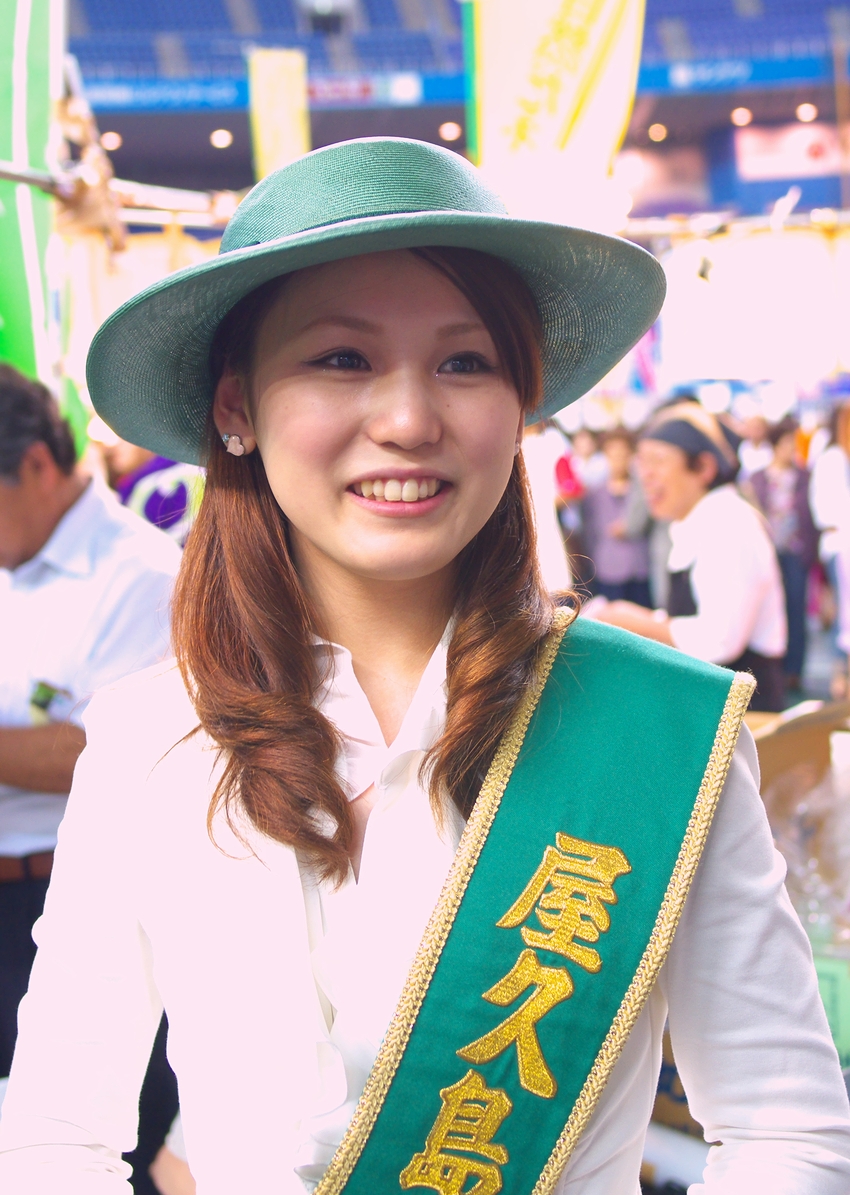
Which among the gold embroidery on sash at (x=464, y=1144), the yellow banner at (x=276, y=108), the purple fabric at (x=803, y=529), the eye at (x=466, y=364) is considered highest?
the yellow banner at (x=276, y=108)

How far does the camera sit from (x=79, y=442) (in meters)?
2.99

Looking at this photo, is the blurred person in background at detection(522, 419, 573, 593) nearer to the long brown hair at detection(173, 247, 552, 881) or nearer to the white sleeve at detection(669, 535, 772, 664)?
the white sleeve at detection(669, 535, 772, 664)

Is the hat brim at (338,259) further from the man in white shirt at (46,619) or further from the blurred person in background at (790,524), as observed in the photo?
the blurred person in background at (790,524)

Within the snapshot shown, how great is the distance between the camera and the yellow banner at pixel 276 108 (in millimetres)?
6062

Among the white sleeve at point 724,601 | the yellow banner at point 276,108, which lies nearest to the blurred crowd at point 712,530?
the white sleeve at point 724,601

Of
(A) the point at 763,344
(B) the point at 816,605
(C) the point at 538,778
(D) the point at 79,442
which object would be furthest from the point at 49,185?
(B) the point at 816,605

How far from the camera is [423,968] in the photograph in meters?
0.96

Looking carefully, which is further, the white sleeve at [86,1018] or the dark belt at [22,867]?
the dark belt at [22,867]

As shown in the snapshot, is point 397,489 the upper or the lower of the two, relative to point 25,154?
lower

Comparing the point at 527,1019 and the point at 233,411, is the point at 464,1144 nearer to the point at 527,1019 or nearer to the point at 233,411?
the point at 527,1019

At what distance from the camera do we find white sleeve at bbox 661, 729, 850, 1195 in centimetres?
92

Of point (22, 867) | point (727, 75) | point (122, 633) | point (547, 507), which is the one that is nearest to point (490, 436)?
point (122, 633)

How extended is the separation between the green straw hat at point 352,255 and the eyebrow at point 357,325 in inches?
1.9

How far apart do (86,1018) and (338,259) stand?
0.70 metres
